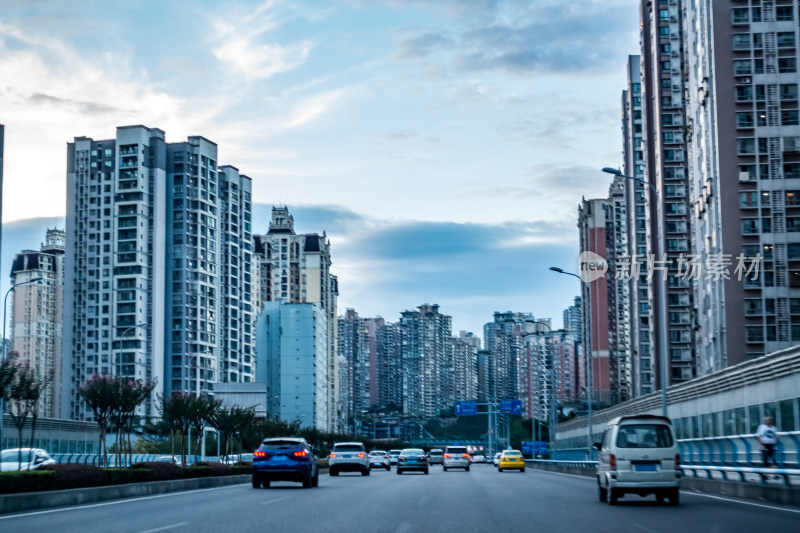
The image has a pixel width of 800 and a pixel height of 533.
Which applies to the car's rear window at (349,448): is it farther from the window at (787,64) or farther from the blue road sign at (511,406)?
the blue road sign at (511,406)

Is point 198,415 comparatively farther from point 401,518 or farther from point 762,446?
point 401,518

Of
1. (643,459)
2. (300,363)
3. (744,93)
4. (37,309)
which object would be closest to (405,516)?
(643,459)

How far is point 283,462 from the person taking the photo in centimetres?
3100

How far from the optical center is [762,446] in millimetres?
25922

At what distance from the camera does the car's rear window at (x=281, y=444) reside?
3122 centimetres

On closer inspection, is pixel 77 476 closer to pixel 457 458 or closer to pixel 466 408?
pixel 457 458

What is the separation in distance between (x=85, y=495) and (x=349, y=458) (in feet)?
80.5

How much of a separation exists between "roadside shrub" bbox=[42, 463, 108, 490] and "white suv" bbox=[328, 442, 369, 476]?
841 inches

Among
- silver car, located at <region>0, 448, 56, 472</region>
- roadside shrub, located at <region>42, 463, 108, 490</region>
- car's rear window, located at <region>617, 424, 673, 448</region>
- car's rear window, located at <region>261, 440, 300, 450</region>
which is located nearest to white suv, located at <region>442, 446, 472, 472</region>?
silver car, located at <region>0, 448, 56, 472</region>

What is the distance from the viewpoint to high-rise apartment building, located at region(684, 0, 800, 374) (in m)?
71.6

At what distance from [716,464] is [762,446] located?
6.48m

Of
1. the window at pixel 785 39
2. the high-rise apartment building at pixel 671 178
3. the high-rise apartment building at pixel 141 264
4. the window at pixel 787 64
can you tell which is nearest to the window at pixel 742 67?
the window at pixel 787 64

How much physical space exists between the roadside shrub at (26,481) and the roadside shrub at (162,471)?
794 centimetres

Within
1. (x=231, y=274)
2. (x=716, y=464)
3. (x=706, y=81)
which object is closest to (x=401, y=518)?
(x=716, y=464)
